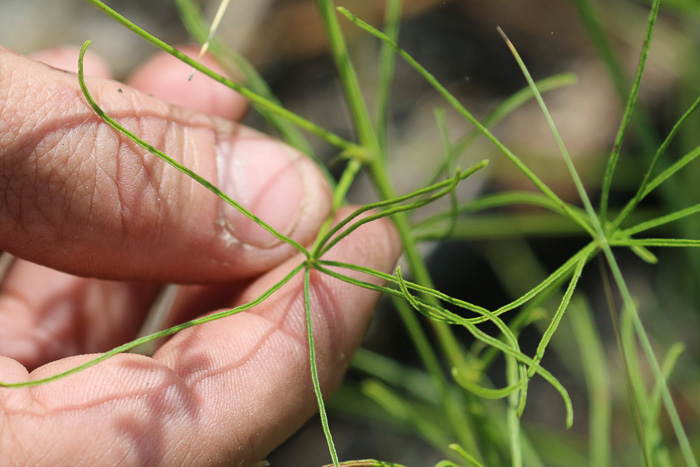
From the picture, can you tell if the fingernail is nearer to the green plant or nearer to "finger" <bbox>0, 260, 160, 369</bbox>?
the green plant

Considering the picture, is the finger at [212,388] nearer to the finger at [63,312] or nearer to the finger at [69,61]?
the finger at [63,312]

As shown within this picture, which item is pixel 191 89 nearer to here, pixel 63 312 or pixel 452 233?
pixel 63 312

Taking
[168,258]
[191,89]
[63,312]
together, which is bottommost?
[63,312]

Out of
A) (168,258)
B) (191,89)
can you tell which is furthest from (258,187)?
(191,89)

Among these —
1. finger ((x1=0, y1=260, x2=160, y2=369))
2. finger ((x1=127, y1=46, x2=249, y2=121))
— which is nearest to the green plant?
finger ((x1=127, y1=46, x2=249, y2=121))

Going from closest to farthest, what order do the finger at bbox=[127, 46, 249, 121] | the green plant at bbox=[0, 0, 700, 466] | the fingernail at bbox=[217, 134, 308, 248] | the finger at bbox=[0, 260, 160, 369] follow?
the green plant at bbox=[0, 0, 700, 466] < the fingernail at bbox=[217, 134, 308, 248] < the finger at bbox=[0, 260, 160, 369] < the finger at bbox=[127, 46, 249, 121]

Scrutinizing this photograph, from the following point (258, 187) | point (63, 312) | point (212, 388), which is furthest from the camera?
point (63, 312)
